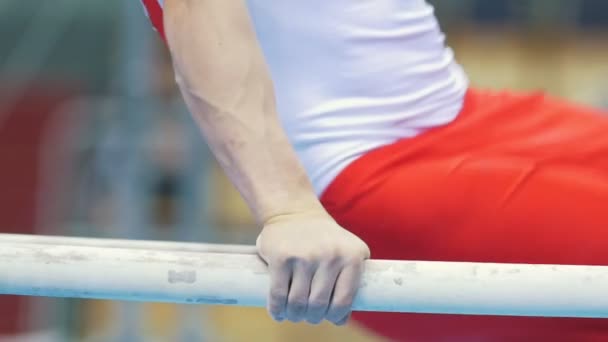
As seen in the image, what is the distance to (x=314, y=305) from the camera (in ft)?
2.02

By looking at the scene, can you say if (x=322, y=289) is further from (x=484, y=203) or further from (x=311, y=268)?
(x=484, y=203)

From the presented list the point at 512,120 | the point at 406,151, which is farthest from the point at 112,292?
the point at 512,120

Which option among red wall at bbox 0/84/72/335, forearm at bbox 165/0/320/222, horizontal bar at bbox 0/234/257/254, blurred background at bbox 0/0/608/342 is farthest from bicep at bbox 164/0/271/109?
red wall at bbox 0/84/72/335

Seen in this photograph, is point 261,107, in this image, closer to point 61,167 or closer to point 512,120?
point 512,120

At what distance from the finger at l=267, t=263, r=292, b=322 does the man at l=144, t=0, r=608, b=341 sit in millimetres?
62

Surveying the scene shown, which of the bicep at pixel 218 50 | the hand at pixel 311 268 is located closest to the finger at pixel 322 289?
the hand at pixel 311 268

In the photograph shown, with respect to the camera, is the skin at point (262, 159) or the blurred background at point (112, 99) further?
the blurred background at point (112, 99)

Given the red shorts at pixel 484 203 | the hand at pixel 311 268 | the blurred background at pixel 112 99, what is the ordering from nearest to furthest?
the hand at pixel 311 268 < the red shorts at pixel 484 203 < the blurred background at pixel 112 99

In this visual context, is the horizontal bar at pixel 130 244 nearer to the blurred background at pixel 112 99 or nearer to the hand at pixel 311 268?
the hand at pixel 311 268

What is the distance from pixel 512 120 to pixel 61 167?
7.53ft

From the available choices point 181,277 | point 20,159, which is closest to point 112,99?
point 20,159

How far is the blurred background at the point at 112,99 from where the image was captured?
107 inches

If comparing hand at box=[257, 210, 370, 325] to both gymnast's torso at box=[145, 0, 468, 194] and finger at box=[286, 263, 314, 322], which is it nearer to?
finger at box=[286, 263, 314, 322]

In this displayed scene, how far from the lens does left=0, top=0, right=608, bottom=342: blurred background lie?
273 centimetres
